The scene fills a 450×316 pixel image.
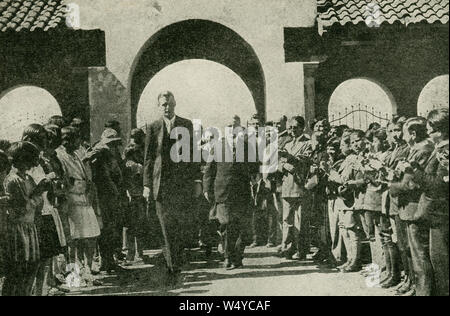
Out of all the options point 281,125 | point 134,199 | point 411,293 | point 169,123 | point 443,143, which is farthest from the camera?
point 281,125

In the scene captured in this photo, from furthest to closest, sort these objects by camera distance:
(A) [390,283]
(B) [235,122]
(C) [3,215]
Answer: (B) [235,122], (C) [3,215], (A) [390,283]

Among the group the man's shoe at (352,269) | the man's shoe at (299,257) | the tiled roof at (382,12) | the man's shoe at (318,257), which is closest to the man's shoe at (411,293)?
the man's shoe at (352,269)

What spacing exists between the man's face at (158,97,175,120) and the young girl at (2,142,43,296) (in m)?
1.87

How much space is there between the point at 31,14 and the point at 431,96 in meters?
8.33

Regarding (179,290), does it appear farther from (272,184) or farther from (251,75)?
(251,75)

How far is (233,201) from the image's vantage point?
23.9 ft

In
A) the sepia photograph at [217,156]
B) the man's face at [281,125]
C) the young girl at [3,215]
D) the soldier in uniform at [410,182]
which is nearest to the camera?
the soldier in uniform at [410,182]

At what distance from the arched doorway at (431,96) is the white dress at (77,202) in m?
8.02

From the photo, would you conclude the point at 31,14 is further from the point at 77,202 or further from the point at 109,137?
the point at 77,202

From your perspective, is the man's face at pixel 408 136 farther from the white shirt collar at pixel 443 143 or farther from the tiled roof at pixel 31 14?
the tiled roof at pixel 31 14

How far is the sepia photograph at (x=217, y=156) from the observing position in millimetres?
5434

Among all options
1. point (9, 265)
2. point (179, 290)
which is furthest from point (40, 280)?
point (179, 290)

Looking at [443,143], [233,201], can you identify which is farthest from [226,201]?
[443,143]
